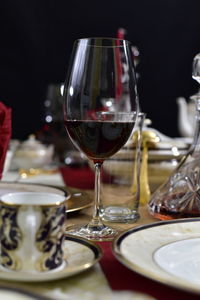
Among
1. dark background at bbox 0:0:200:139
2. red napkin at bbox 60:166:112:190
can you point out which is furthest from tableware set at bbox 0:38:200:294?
dark background at bbox 0:0:200:139

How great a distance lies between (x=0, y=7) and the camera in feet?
10.2

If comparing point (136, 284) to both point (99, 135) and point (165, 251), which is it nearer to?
point (165, 251)

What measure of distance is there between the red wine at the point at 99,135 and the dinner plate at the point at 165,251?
4.3 inches

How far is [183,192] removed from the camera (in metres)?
0.68

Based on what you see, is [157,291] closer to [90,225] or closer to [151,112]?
[90,225]

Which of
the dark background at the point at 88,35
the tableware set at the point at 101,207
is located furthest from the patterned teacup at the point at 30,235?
the dark background at the point at 88,35

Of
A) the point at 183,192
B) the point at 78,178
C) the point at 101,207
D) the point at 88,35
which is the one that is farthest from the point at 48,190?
the point at 88,35

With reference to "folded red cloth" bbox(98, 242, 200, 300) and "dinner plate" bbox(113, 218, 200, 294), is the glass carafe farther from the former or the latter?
"folded red cloth" bbox(98, 242, 200, 300)

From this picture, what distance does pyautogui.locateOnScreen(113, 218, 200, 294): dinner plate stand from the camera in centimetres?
37

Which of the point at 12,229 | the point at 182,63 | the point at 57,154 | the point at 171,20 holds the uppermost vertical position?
the point at 171,20

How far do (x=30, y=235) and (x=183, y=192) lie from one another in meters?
0.32

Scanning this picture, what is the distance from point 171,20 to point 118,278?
3.11m

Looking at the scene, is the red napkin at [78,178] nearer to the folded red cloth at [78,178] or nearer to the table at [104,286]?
the folded red cloth at [78,178]

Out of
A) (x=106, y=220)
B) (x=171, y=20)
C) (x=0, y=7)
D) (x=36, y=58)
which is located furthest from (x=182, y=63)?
(x=106, y=220)
